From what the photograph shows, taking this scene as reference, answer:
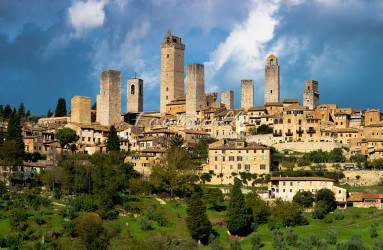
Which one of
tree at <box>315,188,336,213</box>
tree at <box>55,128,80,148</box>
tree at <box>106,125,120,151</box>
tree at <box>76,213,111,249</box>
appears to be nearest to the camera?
tree at <box>76,213,111,249</box>

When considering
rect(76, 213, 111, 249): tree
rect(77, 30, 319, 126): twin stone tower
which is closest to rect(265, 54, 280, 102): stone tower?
rect(77, 30, 319, 126): twin stone tower

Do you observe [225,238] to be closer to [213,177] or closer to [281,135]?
[213,177]

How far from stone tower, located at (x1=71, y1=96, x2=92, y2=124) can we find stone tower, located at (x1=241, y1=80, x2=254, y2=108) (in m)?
19.9

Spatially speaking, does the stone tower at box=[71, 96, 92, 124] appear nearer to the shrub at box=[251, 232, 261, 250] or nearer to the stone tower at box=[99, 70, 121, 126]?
the stone tower at box=[99, 70, 121, 126]

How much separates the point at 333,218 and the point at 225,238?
9.21 m

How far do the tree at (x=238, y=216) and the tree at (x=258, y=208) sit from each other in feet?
2.15

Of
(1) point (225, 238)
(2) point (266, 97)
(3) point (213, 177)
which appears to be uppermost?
(2) point (266, 97)

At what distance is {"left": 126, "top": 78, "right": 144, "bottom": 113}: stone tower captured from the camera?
108 meters

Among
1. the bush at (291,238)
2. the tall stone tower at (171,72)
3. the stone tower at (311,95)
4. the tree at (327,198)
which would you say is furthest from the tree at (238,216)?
the tall stone tower at (171,72)

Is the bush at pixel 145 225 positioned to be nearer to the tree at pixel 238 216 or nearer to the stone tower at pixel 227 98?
the tree at pixel 238 216

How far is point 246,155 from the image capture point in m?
75.7

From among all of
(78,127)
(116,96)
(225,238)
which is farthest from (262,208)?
(116,96)

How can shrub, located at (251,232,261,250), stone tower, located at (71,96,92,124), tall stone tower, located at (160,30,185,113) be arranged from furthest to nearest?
tall stone tower, located at (160,30,185,113), stone tower, located at (71,96,92,124), shrub, located at (251,232,261,250)

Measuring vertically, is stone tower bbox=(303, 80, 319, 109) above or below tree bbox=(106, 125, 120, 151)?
above
